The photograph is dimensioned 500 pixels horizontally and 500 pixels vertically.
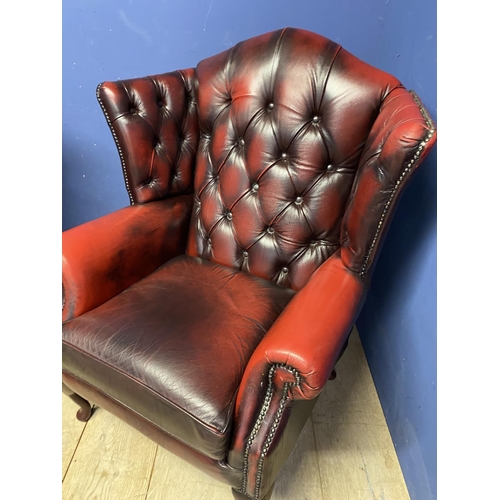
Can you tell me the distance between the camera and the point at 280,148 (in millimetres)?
1054

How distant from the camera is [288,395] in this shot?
0.70 meters

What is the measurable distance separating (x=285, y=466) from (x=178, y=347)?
529 mm

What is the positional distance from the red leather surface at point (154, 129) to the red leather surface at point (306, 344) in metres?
0.63

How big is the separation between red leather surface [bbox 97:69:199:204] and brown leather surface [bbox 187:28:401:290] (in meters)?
0.05

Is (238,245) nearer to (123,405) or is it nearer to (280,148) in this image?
(280,148)

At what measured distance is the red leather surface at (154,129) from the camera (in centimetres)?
107

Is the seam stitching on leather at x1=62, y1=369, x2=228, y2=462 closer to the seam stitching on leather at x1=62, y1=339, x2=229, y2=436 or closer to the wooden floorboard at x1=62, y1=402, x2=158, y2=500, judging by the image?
the seam stitching on leather at x1=62, y1=339, x2=229, y2=436

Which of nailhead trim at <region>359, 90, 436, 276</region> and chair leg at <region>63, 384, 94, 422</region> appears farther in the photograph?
chair leg at <region>63, 384, 94, 422</region>

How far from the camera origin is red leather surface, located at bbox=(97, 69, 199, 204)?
107 centimetres

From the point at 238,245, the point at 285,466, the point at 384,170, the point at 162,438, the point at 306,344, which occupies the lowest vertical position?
the point at 285,466

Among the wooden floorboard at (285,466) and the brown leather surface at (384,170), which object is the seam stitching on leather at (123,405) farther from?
the brown leather surface at (384,170)

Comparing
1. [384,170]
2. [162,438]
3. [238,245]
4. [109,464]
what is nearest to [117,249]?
[238,245]

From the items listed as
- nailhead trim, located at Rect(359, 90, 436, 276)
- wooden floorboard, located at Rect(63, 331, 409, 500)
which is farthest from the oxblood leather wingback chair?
wooden floorboard, located at Rect(63, 331, 409, 500)

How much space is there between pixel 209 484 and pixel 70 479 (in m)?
0.38
